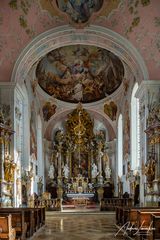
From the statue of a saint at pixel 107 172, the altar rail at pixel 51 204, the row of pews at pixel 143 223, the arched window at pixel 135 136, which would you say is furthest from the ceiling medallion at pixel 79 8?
the statue of a saint at pixel 107 172

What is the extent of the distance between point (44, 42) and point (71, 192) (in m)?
14.4

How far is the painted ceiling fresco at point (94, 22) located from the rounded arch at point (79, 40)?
203 mm

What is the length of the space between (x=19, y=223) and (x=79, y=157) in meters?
23.7

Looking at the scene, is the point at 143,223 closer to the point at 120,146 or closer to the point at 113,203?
the point at 113,203

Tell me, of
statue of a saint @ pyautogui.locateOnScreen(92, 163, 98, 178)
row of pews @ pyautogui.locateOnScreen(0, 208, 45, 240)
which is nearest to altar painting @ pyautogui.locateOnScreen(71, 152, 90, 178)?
statue of a saint @ pyautogui.locateOnScreen(92, 163, 98, 178)

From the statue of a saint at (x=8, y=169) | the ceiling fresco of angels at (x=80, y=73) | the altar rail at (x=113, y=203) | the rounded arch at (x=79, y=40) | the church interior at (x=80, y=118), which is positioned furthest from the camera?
the ceiling fresco of angels at (x=80, y=73)

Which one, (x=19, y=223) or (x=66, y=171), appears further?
(x=66, y=171)

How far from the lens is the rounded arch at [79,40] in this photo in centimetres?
2311

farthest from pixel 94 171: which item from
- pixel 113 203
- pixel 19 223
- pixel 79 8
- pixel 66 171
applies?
pixel 19 223

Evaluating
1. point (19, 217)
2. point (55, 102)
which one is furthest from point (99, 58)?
point (19, 217)

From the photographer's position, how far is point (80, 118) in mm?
35750

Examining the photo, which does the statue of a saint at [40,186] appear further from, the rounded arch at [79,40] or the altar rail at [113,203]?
the rounded arch at [79,40]

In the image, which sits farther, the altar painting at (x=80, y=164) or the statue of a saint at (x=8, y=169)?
the altar painting at (x=80, y=164)

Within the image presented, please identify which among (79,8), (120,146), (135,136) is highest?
(79,8)
